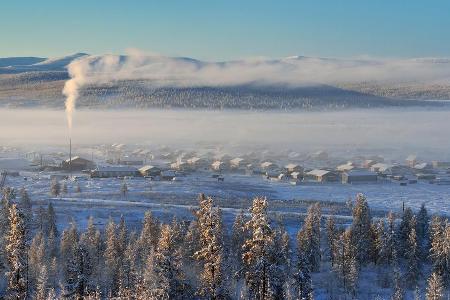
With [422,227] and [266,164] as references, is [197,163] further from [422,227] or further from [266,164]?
[422,227]

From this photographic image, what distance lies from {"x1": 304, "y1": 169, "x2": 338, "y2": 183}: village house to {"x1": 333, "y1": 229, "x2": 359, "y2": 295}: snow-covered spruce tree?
80.7 m

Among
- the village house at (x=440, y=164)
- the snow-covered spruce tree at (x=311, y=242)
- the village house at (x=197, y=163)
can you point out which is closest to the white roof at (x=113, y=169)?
the village house at (x=197, y=163)

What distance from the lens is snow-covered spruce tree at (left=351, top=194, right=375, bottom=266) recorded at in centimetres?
6250

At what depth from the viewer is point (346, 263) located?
194ft

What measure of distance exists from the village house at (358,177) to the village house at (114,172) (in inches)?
2093

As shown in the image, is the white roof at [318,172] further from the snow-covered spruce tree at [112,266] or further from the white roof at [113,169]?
the snow-covered spruce tree at [112,266]

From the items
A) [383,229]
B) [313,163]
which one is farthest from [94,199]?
[313,163]

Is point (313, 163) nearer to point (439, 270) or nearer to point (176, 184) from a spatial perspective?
point (176, 184)

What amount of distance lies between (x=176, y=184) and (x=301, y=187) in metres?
28.8

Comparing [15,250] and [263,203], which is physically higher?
[263,203]

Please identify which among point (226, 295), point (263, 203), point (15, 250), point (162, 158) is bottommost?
point (162, 158)

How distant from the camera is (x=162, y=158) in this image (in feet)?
648

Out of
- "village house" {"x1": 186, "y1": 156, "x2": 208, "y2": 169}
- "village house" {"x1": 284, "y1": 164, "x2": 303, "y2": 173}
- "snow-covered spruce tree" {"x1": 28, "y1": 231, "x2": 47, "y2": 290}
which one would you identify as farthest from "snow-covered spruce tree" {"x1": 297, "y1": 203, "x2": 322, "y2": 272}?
"village house" {"x1": 186, "y1": 156, "x2": 208, "y2": 169}

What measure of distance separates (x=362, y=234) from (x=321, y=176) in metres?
81.1
